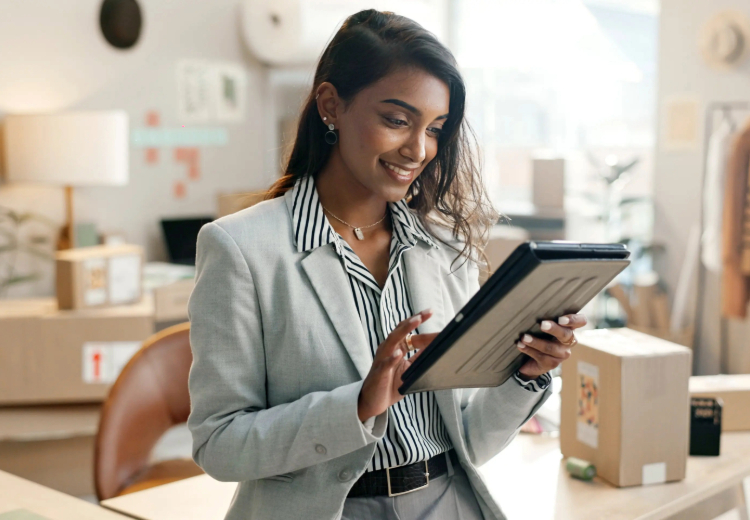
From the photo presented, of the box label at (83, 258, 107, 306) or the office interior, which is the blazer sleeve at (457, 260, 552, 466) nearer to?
the office interior

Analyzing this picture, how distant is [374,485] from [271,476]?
167 mm

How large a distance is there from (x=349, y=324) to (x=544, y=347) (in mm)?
303

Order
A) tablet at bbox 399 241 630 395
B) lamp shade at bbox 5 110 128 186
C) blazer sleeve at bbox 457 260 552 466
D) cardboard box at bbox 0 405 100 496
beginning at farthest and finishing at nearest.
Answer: lamp shade at bbox 5 110 128 186, cardboard box at bbox 0 405 100 496, blazer sleeve at bbox 457 260 552 466, tablet at bbox 399 241 630 395

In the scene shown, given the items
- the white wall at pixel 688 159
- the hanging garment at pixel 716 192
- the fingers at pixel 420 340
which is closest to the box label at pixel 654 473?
the fingers at pixel 420 340

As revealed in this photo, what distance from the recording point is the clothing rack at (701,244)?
15.5 feet

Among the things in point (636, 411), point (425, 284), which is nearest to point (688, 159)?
point (636, 411)

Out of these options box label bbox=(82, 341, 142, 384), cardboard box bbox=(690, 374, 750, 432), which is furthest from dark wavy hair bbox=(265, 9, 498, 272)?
box label bbox=(82, 341, 142, 384)

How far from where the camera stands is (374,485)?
1305 millimetres

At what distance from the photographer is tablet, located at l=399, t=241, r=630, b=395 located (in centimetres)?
106

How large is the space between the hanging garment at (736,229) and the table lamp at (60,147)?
9.92 ft

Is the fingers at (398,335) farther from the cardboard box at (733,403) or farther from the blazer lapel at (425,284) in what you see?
the cardboard box at (733,403)

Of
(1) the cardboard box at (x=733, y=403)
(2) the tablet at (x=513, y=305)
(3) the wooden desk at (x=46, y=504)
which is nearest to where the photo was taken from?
(2) the tablet at (x=513, y=305)

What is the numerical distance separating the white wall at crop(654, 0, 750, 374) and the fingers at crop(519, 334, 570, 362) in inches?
153

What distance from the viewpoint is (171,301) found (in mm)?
3777
